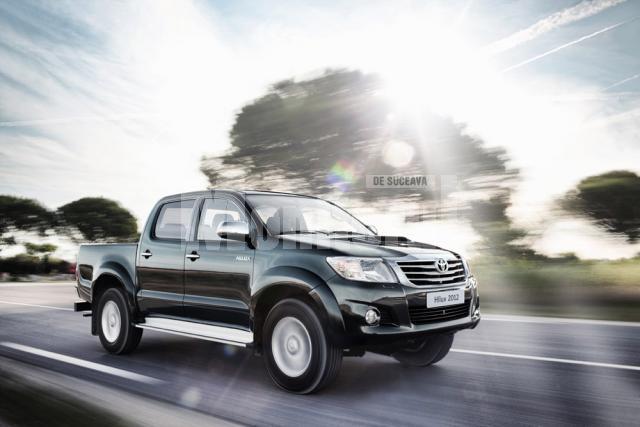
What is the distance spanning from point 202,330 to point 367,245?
1.88 m

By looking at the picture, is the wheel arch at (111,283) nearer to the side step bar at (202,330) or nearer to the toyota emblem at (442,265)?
the side step bar at (202,330)

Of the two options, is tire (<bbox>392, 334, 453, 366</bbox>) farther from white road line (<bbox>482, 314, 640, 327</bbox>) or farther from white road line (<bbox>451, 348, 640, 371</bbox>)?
white road line (<bbox>482, 314, 640, 327</bbox>)

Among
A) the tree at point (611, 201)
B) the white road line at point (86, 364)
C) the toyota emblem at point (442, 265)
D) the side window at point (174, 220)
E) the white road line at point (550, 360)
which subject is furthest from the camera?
the tree at point (611, 201)

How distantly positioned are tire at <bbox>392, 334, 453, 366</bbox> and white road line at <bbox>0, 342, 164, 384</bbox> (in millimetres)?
2460

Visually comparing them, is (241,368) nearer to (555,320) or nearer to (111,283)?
(111,283)

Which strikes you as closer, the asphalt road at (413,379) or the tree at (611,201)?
the asphalt road at (413,379)

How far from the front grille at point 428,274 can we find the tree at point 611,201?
9277 millimetres

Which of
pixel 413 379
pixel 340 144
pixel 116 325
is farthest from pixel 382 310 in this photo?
pixel 340 144

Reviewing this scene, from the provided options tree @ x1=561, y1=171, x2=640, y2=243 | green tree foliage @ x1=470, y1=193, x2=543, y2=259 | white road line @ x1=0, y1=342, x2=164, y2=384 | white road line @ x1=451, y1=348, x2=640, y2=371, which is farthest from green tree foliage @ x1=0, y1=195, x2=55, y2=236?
white road line @ x1=451, y1=348, x2=640, y2=371

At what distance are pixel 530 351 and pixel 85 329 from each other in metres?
6.49

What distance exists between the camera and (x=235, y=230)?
543 cm

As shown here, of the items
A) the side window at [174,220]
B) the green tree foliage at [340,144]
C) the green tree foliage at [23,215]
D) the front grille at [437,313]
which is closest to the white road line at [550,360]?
the front grille at [437,313]

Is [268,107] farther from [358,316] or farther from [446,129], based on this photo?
[358,316]

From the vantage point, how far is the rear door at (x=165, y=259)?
6.27m
